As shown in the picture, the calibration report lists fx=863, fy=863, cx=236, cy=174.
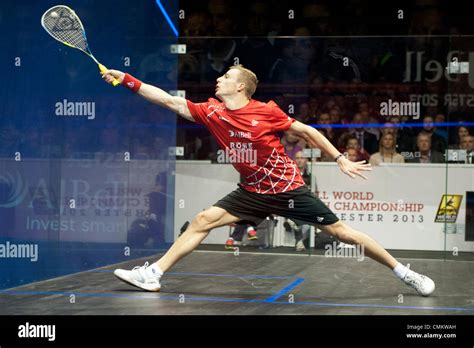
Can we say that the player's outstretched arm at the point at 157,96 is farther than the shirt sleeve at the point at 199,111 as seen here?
No

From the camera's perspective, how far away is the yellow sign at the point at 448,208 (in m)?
8.05

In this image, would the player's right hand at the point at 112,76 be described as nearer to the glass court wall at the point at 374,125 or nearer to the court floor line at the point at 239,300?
the court floor line at the point at 239,300

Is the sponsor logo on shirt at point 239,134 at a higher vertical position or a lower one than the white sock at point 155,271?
higher

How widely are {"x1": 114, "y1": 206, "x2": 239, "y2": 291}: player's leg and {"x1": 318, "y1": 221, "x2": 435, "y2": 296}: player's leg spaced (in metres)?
0.58

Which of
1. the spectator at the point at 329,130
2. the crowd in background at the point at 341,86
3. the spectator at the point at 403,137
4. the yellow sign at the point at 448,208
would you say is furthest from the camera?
the spectator at the point at 329,130

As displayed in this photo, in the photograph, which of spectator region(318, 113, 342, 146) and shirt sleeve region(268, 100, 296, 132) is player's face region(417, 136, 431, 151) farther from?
shirt sleeve region(268, 100, 296, 132)

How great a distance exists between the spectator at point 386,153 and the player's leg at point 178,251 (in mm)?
3608

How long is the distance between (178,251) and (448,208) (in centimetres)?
396

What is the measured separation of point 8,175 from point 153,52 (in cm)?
291

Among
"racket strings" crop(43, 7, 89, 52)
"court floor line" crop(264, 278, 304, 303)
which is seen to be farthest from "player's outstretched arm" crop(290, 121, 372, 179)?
"racket strings" crop(43, 7, 89, 52)

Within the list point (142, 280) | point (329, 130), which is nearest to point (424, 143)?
point (329, 130)

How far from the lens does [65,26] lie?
511 cm
